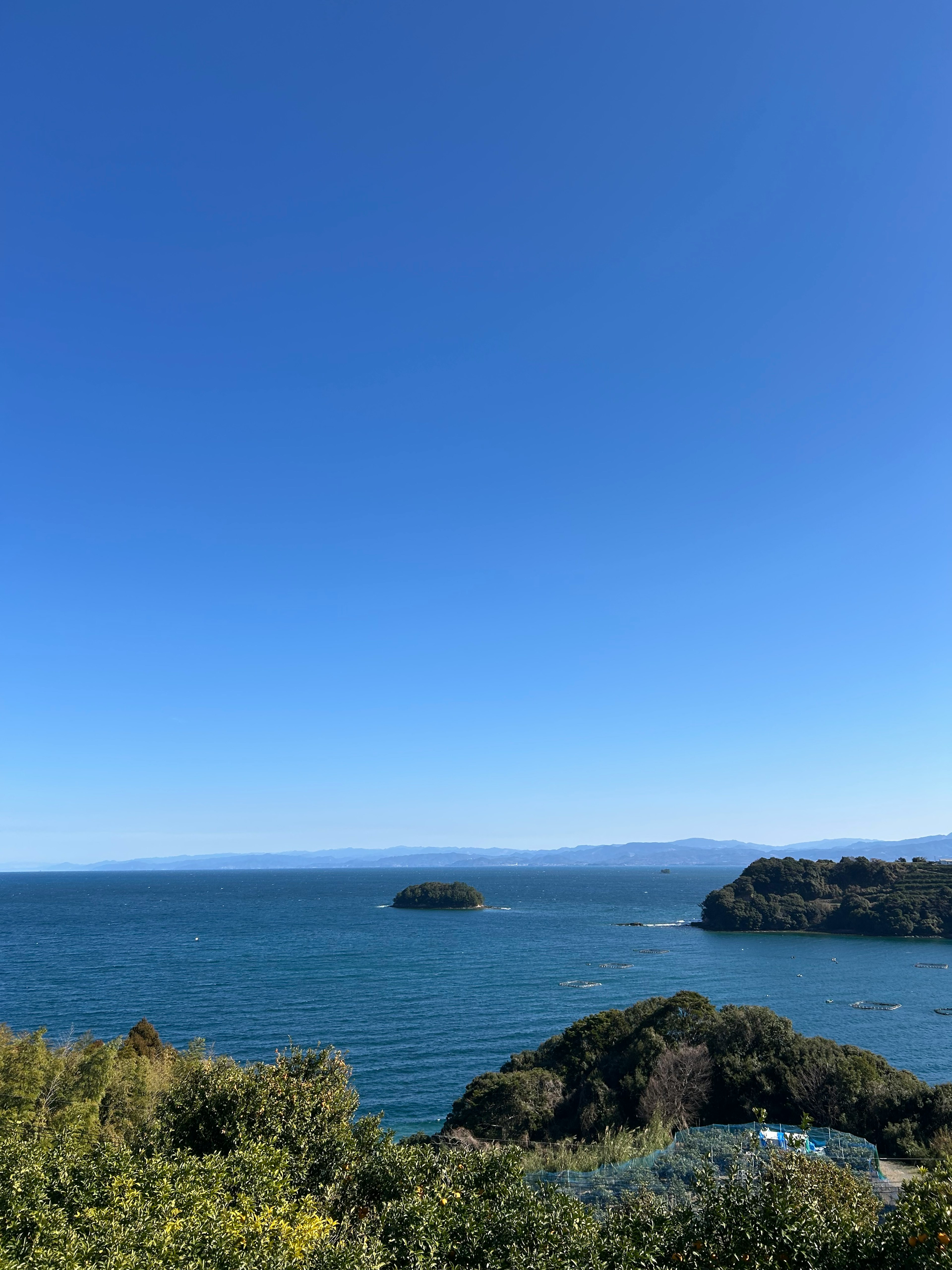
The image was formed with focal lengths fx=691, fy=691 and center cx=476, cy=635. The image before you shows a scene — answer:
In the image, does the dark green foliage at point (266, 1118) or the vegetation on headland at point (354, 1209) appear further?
the dark green foliage at point (266, 1118)

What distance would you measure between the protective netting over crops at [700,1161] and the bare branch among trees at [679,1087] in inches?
247

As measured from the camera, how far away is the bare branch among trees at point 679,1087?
31.4 meters

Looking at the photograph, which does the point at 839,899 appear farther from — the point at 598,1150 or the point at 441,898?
the point at 598,1150

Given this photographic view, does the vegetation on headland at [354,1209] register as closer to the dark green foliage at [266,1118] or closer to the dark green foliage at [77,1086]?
the dark green foliage at [266,1118]

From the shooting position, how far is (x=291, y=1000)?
61406 mm

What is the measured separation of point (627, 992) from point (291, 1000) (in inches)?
1232

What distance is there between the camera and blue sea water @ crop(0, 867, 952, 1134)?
47.7 metres

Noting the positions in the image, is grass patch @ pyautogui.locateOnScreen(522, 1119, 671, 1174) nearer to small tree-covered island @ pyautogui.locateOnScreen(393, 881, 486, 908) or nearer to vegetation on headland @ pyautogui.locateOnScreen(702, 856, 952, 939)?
vegetation on headland @ pyautogui.locateOnScreen(702, 856, 952, 939)

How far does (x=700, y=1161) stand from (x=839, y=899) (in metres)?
126

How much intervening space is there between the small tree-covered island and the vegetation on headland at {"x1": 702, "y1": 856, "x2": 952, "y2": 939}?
2254 inches

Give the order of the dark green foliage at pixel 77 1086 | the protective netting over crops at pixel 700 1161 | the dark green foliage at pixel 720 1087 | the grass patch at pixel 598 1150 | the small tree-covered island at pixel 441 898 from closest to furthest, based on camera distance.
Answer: the protective netting over crops at pixel 700 1161 < the grass patch at pixel 598 1150 < the dark green foliage at pixel 77 1086 < the dark green foliage at pixel 720 1087 < the small tree-covered island at pixel 441 898

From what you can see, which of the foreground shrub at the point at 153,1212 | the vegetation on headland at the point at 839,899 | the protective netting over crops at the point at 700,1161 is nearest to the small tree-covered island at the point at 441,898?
the vegetation on headland at the point at 839,899

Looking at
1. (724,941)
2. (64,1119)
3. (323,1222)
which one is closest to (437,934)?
(724,941)

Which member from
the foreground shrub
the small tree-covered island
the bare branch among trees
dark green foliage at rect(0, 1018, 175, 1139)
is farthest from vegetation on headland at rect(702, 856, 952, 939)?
the foreground shrub
